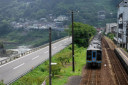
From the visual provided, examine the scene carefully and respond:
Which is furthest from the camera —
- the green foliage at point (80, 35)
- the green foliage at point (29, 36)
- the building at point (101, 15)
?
the building at point (101, 15)

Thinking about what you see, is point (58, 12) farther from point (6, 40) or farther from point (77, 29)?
point (77, 29)

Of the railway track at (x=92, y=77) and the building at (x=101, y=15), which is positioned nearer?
the railway track at (x=92, y=77)

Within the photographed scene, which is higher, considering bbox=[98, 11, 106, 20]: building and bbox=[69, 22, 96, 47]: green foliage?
bbox=[98, 11, 106, 20]: building

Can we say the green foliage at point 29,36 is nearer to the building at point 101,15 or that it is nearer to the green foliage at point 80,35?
the building at point 101,15

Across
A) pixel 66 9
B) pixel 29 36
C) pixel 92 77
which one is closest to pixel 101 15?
pixel 66 9

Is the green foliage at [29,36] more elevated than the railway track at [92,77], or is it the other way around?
the railway track at [92,77]

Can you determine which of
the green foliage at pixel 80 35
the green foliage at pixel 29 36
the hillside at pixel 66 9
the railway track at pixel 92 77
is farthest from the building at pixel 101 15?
the railway track at pixel 92 77


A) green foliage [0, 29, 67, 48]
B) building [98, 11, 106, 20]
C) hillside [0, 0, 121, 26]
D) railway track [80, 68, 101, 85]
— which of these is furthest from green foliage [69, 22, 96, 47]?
building [98, 11, 106, 20]

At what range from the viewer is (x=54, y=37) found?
362 feet

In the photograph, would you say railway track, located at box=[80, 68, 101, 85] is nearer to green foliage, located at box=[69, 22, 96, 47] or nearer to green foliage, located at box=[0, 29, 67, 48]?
green foliage, located at box=[69, 22, 96, 47]

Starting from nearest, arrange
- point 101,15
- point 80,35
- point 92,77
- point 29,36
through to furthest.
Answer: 1. point 92,77
2. point 80,35
3. point 29,36
4. point 101,15

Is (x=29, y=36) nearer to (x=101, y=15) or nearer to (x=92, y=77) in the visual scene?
(x=101, y=15)

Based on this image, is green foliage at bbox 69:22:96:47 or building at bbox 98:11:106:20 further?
building at bbox 98:11:106:20

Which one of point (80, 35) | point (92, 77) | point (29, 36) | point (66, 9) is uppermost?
point (66, 9)
